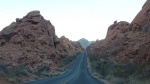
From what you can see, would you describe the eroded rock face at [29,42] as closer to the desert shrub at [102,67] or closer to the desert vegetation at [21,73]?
the desert vegetation at [21,73]

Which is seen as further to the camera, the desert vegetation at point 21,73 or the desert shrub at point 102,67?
the desert shrub at point 102,67

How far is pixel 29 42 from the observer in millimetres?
87188

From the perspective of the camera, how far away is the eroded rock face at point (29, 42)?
242 ft

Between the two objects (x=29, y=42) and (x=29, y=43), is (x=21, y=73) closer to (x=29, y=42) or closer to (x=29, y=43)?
(x=29, y=43)

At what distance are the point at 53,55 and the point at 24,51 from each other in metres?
12.8

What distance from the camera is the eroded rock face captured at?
7371 centimetres

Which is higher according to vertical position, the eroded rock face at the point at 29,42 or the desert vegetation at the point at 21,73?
the eroded rock face at the point at 29,42

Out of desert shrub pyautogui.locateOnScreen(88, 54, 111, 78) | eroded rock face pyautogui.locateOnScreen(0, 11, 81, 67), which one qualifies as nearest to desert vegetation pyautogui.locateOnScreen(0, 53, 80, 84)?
eroded rock face pyautogui.locateOnScreen(0, 11, 81, 67)

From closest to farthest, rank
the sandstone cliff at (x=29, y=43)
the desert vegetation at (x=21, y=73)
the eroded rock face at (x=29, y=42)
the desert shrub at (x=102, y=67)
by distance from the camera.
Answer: the desert vegetation at (x=21, y=73) → the desert shrub at (x=102, y=67) → the sandstone cliff at (x=29, y=43) → the eroded rock face at (x=29, y=42)

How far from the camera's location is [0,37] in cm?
9100

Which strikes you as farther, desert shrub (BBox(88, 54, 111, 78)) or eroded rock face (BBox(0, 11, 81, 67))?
eroded rock face (BBox(0, 11, 81, 67))

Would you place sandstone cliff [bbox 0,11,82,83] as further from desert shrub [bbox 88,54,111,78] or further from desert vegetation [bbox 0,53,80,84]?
desert shrub [bbox 88,54,111,78]

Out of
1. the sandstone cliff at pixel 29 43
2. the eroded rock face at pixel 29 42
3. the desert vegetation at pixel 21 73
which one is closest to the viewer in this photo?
the desert vegetation at pixel 21 73

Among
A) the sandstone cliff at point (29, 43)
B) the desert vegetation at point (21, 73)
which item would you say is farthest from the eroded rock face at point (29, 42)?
the desert vegetation at point (21, 73)
